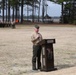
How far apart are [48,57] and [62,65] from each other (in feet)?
5.79

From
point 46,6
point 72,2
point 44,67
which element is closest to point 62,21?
point 72,2

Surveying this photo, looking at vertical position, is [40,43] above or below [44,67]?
above

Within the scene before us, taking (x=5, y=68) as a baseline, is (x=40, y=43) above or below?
above

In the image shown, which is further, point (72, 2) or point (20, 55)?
point (72, 2)

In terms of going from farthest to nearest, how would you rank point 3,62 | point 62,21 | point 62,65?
1. point 62,21
2. point 3,62
3. point 62,65

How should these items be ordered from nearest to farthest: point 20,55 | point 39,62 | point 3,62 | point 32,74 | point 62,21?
point 32,74, point 39,62, point 3,62, point 20,55, point 62,21

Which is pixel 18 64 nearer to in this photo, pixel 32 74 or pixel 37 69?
pixel 37 69

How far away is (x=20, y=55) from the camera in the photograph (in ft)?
58.7

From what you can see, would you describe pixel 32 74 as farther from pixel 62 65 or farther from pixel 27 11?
pixel 27 11

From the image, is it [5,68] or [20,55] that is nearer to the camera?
[5,68]

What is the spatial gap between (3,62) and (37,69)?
2613 mm

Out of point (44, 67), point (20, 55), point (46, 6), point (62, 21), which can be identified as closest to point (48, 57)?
point (44, 67)

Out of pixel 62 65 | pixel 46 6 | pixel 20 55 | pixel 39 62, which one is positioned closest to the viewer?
pixel 39 62

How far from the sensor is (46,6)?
4043 inches
